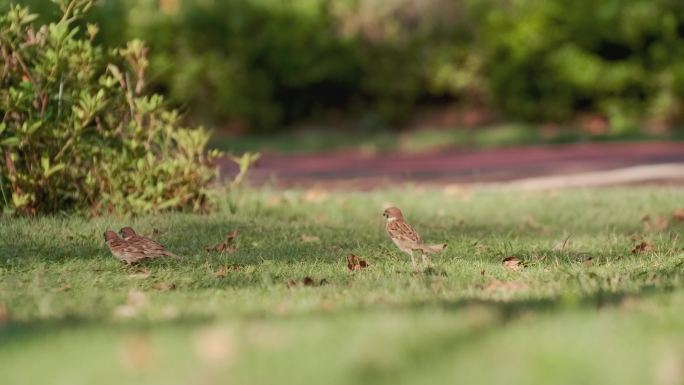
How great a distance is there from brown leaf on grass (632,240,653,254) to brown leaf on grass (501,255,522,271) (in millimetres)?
864

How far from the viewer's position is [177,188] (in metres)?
8.52

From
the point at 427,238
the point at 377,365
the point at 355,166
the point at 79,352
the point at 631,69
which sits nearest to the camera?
the point at 377,365

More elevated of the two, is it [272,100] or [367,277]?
[272,100]

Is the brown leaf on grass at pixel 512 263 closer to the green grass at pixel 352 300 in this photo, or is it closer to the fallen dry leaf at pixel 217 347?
the green grass at pixel 352 300

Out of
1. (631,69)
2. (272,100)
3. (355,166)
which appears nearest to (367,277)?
(355,166)

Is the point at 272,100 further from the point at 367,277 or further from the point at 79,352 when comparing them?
the point at 79,352

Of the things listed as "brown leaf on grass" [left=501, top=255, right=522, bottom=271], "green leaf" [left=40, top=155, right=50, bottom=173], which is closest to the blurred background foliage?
"green leaf" [left=40, top=155, right=50, bottom=173]

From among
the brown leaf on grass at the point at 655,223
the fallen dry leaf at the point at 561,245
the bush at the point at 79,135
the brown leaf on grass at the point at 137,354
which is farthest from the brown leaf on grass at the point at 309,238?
the brown leaf on grass at the point at 137,354

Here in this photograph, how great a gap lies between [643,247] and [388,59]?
16.1 meters

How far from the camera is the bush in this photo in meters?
7.84

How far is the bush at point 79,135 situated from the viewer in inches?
309

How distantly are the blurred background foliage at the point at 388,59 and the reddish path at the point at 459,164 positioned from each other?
276cm

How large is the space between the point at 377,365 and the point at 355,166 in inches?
547

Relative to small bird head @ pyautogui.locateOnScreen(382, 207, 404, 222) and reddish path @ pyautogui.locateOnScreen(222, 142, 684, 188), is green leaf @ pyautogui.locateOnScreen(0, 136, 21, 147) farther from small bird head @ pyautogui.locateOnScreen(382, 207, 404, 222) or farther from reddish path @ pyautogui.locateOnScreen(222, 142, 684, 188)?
reddish path @ pyautogui.locateOnScreen(222, 142, 684, 188)
